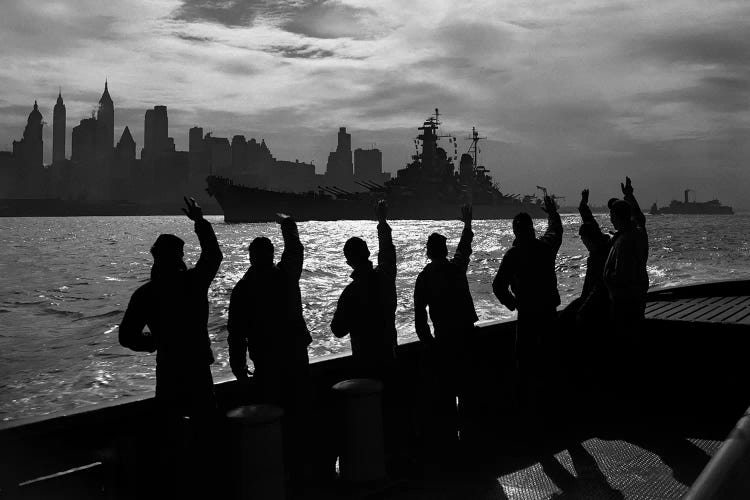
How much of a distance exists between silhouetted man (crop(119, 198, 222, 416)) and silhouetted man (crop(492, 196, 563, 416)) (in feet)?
8.11

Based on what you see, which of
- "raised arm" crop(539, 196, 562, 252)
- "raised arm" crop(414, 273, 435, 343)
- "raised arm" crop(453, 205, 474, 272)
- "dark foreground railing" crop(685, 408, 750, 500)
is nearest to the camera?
"dark foreground railing" crop(685, 408, 750, 500)

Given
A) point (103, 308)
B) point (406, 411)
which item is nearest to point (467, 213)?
point (406, 411)

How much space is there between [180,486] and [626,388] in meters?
4.43

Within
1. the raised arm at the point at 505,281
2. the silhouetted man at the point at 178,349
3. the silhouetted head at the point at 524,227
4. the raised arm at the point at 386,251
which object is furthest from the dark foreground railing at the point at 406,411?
the silhouetted head at the point at 524,227

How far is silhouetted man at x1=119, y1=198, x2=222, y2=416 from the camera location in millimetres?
3627

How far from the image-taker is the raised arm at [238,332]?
13.5ft

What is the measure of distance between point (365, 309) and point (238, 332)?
0.96m

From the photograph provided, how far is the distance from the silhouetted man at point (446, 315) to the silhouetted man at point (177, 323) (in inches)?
67.9

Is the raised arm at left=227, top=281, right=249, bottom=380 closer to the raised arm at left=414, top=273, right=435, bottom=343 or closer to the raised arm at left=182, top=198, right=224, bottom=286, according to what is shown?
the raised arm at left=182, top=198, right=224, bottom=286

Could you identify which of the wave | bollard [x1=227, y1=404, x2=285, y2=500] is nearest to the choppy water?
the wave

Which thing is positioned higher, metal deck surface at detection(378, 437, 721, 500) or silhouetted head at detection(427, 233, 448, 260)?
silhouetted head at detection(427, 233, 448, 260)

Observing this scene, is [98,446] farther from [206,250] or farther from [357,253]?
[357,253]

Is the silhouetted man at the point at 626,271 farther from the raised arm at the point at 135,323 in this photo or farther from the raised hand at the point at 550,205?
the raised arm at the point at 135,323

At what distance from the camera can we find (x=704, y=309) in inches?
295
